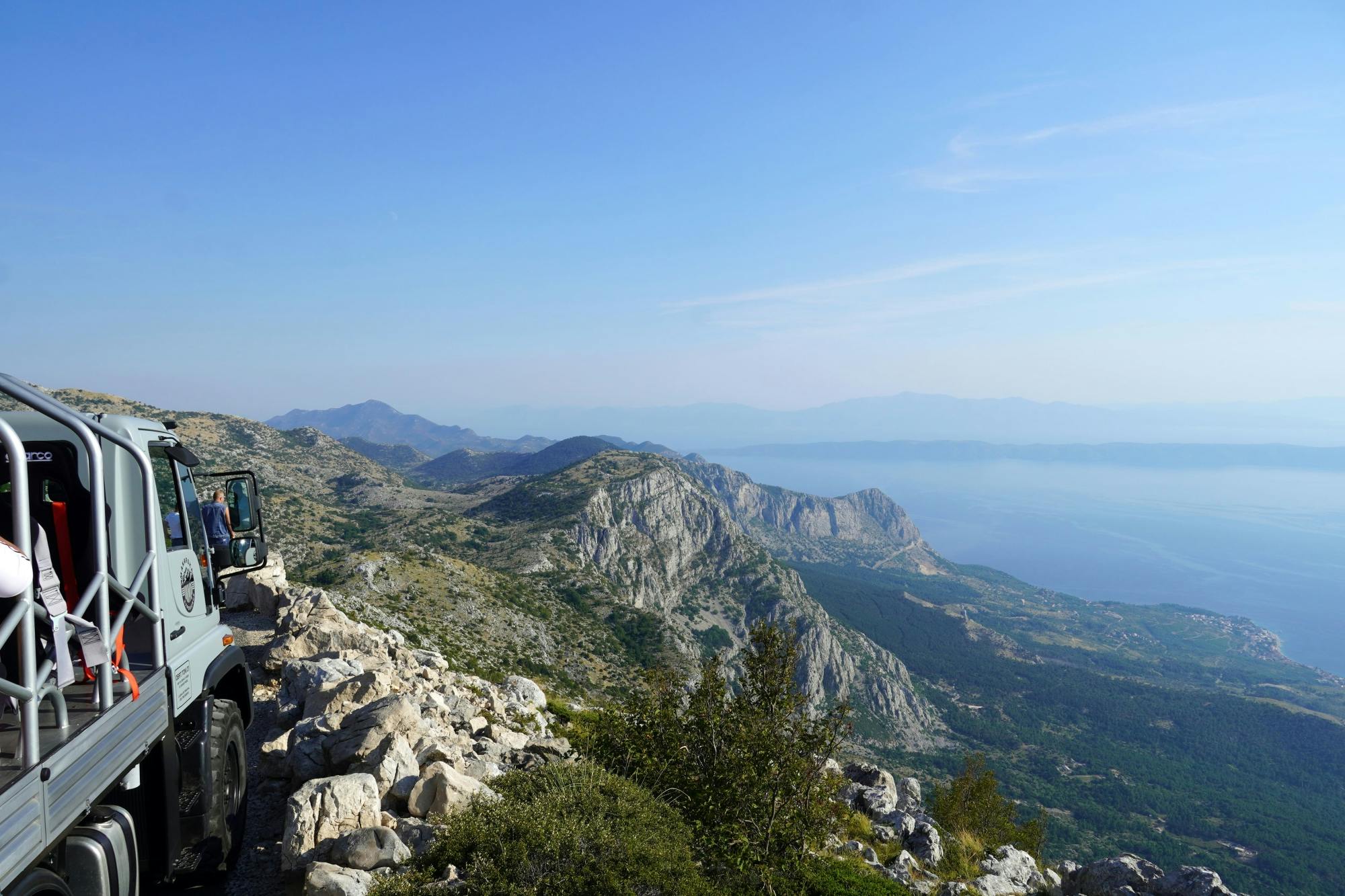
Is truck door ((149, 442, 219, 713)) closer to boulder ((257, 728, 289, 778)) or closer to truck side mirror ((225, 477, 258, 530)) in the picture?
truck side mirror ((225, 477, 258, 530))

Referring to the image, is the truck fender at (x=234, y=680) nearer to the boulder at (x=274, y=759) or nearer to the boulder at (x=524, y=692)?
the boulder at (x=274, y=759)

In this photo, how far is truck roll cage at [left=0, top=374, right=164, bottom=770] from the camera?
4383mm

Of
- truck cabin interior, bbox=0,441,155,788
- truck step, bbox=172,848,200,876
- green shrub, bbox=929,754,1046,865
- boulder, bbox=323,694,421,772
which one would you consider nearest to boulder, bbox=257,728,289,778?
boulder, bbox=323,694,421,772

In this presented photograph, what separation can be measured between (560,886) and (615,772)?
4.64 m

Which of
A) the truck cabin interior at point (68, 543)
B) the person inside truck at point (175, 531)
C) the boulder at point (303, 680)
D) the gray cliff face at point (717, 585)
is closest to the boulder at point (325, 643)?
the boulder at point (303, 680)

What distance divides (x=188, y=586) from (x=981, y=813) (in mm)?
38912

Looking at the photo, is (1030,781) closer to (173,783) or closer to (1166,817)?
(1166,817)

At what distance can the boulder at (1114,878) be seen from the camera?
58.0ft

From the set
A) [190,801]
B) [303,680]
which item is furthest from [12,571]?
[303,680]

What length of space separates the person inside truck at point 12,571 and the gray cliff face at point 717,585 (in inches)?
4992

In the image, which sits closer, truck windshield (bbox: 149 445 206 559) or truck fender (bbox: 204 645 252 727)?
truck windshield (bbox: 149 445 206 559)

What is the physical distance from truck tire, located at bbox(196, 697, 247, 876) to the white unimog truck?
0.03 meters

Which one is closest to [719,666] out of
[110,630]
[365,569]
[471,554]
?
[110,630]

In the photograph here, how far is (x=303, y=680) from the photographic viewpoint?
53.8 feet
